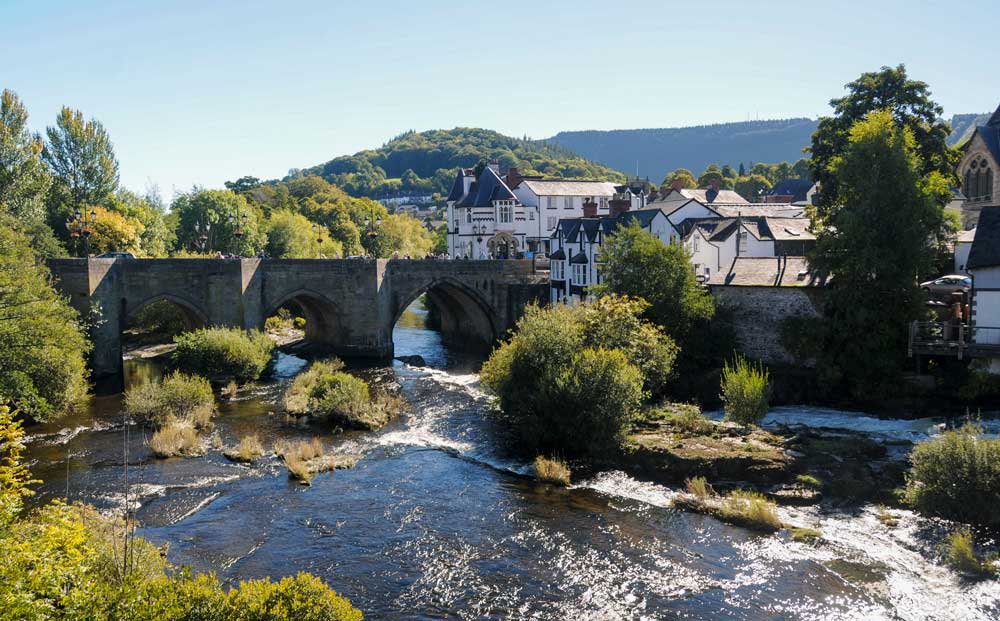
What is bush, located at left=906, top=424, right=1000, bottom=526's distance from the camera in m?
21.5

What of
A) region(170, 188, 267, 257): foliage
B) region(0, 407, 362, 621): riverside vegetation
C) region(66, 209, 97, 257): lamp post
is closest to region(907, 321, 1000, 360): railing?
region(0, 407, 362, 621): riverside vegetation

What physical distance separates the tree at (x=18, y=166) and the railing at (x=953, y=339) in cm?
5574

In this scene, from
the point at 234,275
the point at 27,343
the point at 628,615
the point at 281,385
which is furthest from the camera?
the point at 234,275

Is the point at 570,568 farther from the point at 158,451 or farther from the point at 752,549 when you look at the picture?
the point at 158,451

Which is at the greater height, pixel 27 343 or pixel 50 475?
pixel 27 343

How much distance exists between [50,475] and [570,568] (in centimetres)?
1960

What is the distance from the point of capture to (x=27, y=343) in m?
32.7

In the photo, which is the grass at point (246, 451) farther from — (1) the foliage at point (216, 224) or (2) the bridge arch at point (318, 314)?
(1) the foliage at point (216, 224)

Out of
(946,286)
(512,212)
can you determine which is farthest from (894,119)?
(512,212)

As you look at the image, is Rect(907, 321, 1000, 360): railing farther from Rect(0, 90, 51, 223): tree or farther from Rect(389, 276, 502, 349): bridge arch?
Rect(0, 90, 51, 223): tree

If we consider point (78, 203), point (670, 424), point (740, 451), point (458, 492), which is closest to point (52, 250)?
point (78, 203)

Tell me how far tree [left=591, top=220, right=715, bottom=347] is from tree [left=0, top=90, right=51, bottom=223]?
136 ft

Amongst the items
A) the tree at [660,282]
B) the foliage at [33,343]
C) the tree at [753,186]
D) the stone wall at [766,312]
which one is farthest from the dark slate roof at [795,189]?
the foliage at [33,343]

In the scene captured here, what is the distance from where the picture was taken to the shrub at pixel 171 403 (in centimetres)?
3359
